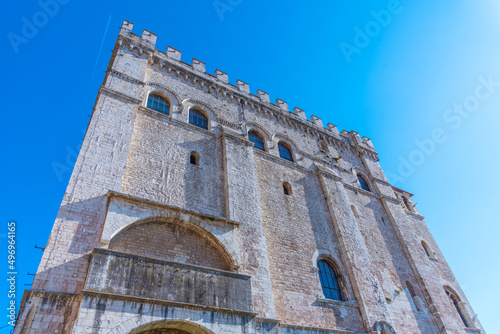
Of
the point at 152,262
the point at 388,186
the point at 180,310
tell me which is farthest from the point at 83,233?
the point at 388,186

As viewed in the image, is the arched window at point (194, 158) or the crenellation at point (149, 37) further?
the crenellation at point (149, 37)

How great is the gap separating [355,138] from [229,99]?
9.33 metres

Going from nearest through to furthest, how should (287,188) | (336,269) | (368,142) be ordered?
(336,269) → (287,188) → (368,142)

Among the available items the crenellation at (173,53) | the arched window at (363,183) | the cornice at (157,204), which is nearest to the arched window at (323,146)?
the arched window at (363,183)

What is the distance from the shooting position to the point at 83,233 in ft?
24.9

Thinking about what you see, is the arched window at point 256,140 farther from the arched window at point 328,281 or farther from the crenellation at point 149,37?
the crenellation at point 149,37

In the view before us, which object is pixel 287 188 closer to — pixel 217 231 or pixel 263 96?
pixel 217 231

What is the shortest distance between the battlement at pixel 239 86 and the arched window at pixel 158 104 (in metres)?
2.21

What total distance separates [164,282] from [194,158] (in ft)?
17.2

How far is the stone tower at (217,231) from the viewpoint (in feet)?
23.0

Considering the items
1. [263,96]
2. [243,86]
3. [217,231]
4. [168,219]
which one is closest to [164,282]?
[168,219]

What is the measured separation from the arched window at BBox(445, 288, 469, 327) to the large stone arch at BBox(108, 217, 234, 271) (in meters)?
12.7

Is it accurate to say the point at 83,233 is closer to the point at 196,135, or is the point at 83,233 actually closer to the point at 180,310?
the point at 180,310

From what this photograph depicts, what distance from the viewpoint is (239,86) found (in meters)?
16.9
